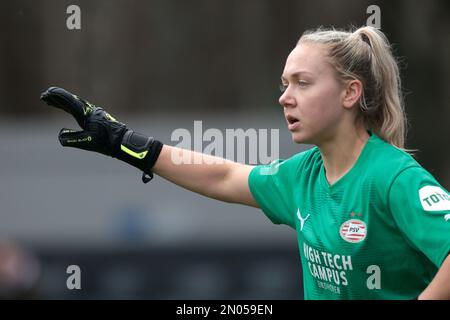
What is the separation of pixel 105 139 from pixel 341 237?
117cm

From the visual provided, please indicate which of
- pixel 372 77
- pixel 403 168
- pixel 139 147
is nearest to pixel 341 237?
pixel 403 168

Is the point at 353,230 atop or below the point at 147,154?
below

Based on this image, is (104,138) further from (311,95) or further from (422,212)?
(422,212)

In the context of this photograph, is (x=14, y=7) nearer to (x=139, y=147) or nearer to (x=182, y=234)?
(x=182, y=234)

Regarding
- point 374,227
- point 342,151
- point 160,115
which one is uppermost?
point 160,115

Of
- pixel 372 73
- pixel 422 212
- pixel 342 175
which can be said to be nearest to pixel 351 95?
pixel 372 73

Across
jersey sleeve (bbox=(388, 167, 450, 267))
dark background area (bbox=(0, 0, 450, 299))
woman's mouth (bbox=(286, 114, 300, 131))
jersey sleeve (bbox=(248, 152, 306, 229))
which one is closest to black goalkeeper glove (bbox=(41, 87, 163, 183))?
jersey sleeve (bbox=(248, 152, 306, 229))

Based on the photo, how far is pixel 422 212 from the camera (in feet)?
10.9

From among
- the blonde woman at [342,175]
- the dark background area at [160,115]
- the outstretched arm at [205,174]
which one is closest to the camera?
the blonde woman at [342,175]

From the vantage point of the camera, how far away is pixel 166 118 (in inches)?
462

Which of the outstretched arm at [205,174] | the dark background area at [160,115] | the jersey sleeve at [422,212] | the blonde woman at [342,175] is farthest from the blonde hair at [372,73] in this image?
the dark background area at [160,115]

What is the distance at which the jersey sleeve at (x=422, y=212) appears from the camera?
130 inches

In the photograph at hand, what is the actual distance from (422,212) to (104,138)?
1497 mm

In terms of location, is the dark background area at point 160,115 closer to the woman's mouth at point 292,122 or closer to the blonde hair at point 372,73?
the woman's mouth at point 292,122
